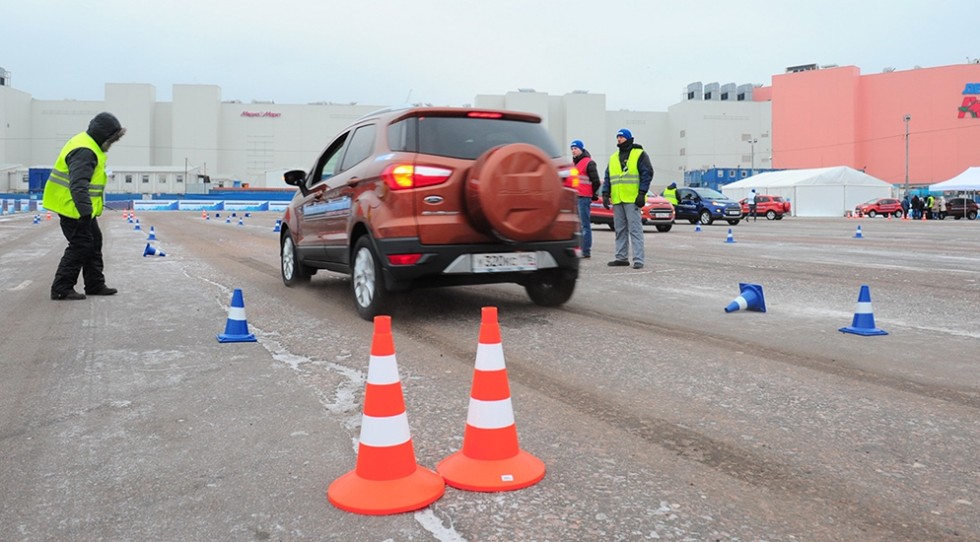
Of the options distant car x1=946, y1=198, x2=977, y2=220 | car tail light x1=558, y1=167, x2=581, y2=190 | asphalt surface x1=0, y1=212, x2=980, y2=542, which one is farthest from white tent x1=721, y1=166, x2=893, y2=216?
car tail light x1=558, y1=167, x2=581, y2=190

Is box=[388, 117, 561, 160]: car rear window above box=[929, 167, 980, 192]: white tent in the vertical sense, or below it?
below

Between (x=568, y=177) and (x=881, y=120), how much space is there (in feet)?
301

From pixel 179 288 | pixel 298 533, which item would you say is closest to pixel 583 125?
pixel 179 288

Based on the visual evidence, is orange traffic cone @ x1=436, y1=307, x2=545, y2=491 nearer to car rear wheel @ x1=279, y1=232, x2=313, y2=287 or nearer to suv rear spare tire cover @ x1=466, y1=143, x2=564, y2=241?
suv rear spare tire cover @ x1=466, y1=143, x2=564, y2=241

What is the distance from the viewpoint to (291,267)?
8797 millimetres

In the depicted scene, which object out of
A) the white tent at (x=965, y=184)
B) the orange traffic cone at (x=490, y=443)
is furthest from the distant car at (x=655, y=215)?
the white tent at (x=965, y=184)

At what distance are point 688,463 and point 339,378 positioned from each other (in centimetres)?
220

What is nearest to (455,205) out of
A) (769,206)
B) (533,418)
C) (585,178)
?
(533,418)

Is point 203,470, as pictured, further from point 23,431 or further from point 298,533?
point 23,431

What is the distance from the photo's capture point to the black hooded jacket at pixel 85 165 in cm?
747

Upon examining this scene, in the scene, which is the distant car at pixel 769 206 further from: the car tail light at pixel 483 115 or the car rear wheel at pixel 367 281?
the car rear wheel at pixel 367 281

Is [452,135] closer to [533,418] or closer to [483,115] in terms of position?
[483,115]

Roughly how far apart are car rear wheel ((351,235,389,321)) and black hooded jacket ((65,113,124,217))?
2.94 meters

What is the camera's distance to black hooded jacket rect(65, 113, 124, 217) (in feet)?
24.5
